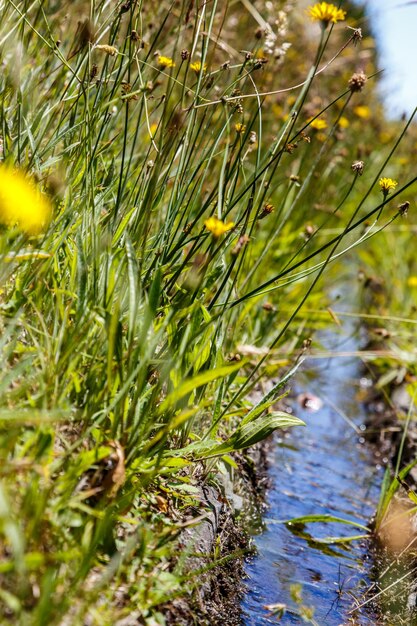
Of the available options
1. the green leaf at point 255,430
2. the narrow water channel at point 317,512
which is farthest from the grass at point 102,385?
the narrow water channel at point 317,512

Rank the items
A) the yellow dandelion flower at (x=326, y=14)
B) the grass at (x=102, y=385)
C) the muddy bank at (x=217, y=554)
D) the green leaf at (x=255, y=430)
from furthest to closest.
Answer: the green leaf at (x=255, y=430) < the yellow dandelion flower at (x=326, y=14) < the muddy bank at (x=217, y=554) < the grass at (x=102, y=385)

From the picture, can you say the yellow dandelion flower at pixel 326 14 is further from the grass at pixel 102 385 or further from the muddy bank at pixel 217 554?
the muddy bank at pixel 217 554

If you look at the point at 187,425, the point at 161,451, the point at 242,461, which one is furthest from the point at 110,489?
the point at 242,461

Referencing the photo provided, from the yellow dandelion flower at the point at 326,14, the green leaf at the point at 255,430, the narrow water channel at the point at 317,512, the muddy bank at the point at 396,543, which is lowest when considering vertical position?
the narrow water channel at the point at 317,512

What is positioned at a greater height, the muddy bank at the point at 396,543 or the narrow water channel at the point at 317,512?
the muddy bank at the point at 396,543

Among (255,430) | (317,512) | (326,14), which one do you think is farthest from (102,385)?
(317,512)

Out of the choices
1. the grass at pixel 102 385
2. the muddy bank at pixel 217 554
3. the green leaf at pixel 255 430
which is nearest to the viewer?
the grass at pixel 102 385

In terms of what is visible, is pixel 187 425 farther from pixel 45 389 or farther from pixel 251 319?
pixel 251 319

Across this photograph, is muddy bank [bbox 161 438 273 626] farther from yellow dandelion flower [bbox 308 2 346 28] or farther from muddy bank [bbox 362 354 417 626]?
yellow dandelion flower [bbox 308 2 346 28]
